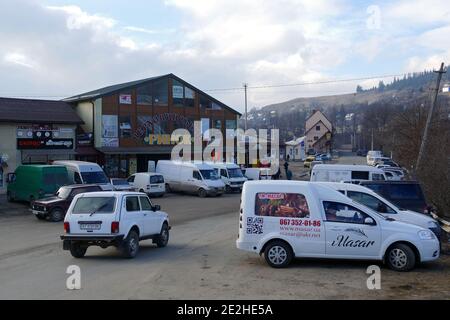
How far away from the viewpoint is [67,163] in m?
33.8

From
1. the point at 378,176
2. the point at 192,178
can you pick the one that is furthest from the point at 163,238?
the point at 192,178

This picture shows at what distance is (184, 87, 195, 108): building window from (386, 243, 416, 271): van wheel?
129 feet

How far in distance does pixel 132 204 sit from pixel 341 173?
16582 mm

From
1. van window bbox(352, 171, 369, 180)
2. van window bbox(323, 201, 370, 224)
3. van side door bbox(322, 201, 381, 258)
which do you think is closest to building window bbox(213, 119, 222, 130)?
van window bbox(352, 171, 369, 180)

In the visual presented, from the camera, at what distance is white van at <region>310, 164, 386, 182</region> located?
29453 millimetres

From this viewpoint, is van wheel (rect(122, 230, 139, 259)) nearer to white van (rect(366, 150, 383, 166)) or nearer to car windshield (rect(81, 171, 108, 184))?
car windshield (rect(81, 171, 108, 184))

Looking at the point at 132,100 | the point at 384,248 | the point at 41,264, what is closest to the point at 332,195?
the point at 384,248

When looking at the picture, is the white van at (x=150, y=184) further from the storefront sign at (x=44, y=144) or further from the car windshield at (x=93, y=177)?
the storefront sign at (x=44, y=144)

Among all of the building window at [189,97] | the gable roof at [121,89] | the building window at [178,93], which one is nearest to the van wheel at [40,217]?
the gable roof at [121,89]

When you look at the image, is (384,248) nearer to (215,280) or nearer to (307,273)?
(307,273)

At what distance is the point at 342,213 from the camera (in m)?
13.1

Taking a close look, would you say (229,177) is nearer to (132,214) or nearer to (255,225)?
(132,214)

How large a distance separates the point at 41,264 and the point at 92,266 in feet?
4.85

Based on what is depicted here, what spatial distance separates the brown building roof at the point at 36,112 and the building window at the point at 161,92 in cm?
748
